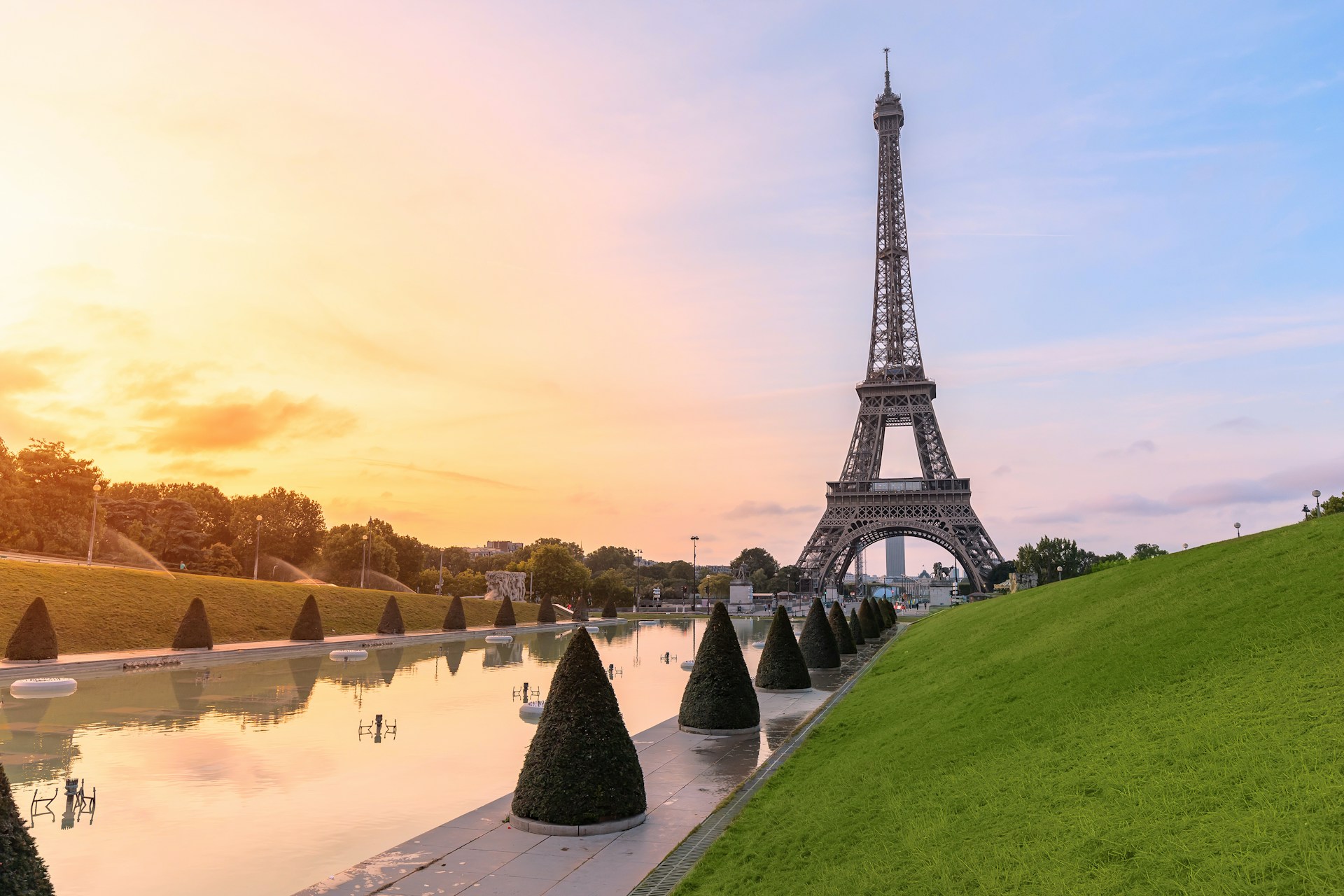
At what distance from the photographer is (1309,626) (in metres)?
8.70

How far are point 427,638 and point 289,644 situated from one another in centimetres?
988

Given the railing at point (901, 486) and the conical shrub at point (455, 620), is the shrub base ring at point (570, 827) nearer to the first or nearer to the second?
the conical shrub at point (455, 620)

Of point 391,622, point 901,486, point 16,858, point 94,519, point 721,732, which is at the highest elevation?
point 901,486

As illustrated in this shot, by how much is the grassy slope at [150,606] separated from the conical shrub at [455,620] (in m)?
2.82

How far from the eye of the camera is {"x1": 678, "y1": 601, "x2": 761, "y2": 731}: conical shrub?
17.6 meters

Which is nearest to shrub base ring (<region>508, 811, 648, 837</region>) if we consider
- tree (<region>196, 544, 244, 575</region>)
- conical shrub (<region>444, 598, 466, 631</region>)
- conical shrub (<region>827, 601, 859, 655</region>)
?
conical shrub (<region>827, 601, 859, 655</region>)

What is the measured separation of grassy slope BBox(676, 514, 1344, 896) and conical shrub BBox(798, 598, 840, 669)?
1520cm

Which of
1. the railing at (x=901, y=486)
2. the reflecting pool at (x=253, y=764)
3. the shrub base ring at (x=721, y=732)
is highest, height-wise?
the railing at (x=901, y=486)

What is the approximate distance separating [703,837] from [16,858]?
699 centimetres

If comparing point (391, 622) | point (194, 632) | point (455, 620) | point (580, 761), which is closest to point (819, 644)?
point (580, 761)

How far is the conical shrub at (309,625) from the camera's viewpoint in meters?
42.5

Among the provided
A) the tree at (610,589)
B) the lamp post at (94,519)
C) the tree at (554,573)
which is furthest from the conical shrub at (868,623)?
the tree at (610,589)

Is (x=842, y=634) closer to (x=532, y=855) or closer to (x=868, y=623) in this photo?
(x=868, y=623)

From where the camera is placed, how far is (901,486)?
71.2 meters
